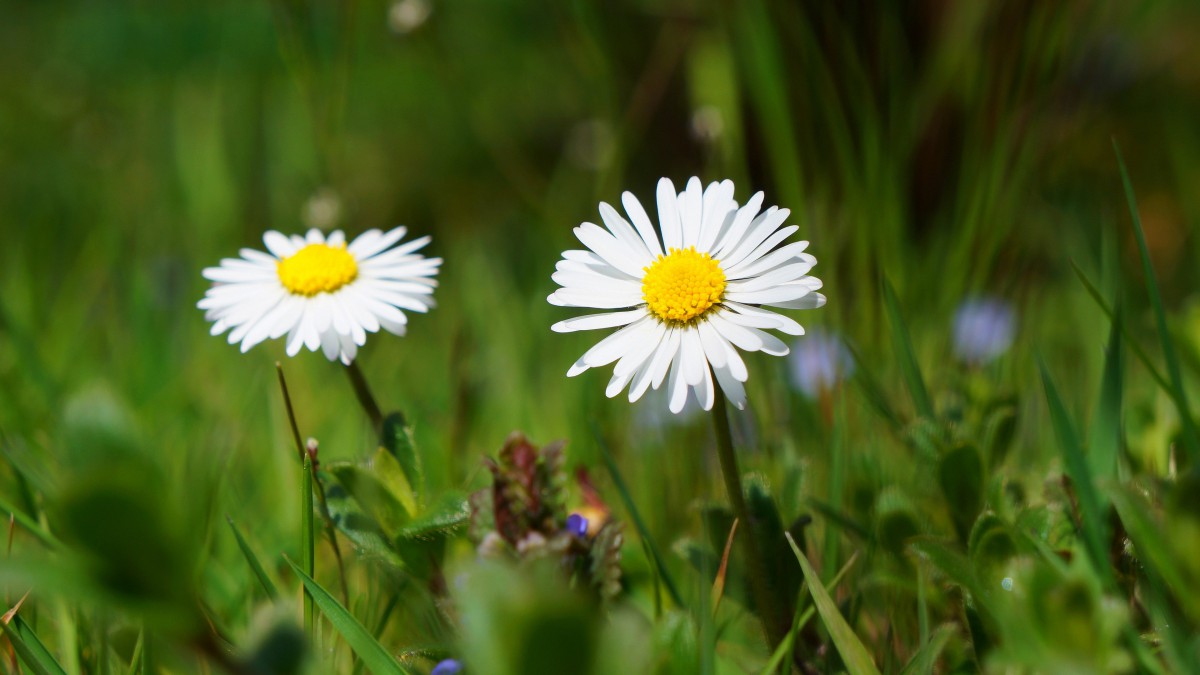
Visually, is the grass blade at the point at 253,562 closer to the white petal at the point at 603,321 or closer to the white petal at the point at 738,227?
the white petal at the point at 603,321

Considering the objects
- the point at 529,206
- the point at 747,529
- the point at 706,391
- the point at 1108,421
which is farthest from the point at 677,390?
the point at 529,206

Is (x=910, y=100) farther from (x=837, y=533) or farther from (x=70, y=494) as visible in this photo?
(x=70, y=494)

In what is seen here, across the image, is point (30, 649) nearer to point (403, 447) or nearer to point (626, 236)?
point (403, 447)

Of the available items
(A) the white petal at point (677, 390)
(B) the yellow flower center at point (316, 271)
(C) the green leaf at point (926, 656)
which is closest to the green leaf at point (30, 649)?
(B) the yellow flower center at point (316, 271)

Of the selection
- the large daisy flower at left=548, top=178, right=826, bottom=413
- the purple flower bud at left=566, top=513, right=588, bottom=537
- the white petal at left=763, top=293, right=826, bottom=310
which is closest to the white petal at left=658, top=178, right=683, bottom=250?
the large daisy flower at left=548, top=178, right=826, bottom=413

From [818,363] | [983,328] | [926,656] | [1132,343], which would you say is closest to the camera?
[926,656]

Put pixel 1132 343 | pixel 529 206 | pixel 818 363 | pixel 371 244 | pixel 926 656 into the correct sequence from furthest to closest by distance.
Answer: pixel 529 206, pixel 818 363, pixel 371 244, pixel 1132 343, pixel 926 656

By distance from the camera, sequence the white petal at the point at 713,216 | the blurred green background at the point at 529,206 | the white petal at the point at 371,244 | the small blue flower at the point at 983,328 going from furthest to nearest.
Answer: the small blue flower at the point at 983,328 → the blurred green background at the point at 529,206 → the white petal at the point at 371,244 → the white petal at the point at 713,216
